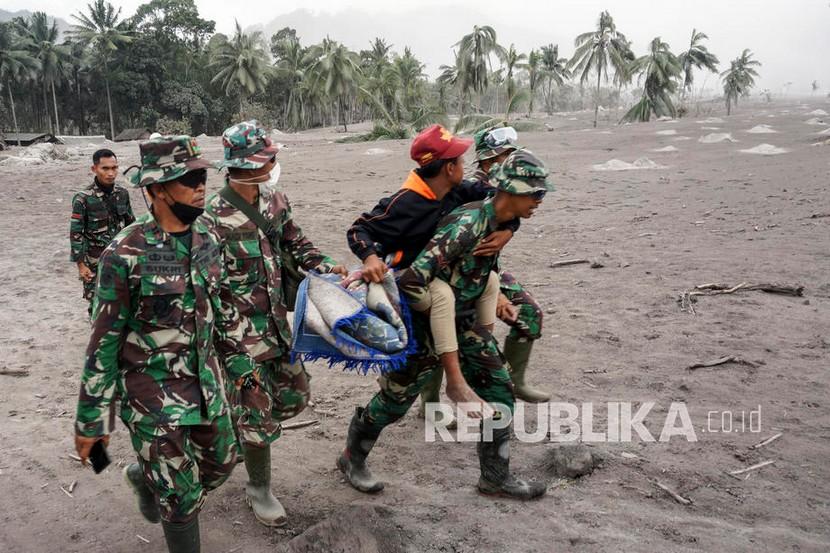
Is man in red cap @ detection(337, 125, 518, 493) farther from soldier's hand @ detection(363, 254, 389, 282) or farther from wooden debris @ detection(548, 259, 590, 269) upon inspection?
wooden debris @ detection(548, 259, 590, 269)

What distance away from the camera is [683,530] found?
3070 mm

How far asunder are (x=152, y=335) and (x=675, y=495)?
2801 millimetres

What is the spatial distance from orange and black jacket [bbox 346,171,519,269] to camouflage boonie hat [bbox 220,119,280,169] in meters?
0.57

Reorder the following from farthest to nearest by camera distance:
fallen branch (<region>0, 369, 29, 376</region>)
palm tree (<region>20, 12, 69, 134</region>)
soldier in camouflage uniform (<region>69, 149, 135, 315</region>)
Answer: palm tree (<region>20, 12, 69, 134</region>)
soldier in camouflage uniform (<region>69, 149, 135, 315</region>)
fallen branch (<region>0, 369, 29, 376</region>)

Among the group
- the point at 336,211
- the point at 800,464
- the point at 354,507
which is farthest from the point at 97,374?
the point at 336,211

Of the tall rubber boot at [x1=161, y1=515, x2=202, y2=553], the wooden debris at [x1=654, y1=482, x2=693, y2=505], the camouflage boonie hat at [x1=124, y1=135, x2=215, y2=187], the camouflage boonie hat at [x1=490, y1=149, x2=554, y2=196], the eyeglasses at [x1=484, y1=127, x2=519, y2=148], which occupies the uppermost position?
the eyeglasses at [x1=484, y1=127, x2=519, y2=148]

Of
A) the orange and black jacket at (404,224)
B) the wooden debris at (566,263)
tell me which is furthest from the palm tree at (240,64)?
the orange and black jacket at (404,224)


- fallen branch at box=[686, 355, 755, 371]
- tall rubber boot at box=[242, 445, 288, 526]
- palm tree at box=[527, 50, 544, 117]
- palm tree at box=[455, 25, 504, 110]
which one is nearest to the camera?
tall rubber boot at box=[242, 445, 288, 526]

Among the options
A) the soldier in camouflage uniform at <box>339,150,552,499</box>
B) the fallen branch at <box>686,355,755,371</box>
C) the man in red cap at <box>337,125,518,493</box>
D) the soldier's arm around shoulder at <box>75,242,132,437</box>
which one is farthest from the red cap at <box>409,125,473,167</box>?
the fallen branch at <box>686,355,755,371</box>

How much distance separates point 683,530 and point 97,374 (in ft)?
9.16

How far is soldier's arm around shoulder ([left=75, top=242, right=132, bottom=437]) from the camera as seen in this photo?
2.33m

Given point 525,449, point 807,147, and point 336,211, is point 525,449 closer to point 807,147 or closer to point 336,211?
point 336,211

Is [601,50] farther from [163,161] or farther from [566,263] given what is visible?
[163,161]

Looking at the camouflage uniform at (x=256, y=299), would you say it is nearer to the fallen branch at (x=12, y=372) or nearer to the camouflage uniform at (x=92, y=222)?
the camouflage uniform at (x=92, y=222)
